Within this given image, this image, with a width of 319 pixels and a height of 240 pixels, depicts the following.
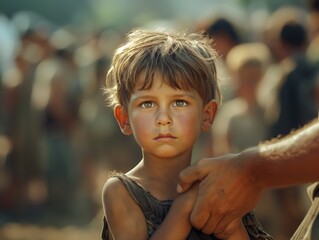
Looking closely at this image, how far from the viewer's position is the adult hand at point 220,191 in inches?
214

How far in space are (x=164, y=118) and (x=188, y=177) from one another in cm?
26

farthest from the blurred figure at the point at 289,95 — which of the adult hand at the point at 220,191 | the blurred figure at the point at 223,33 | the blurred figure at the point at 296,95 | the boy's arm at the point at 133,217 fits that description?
the boy's arm at the point at 133,217

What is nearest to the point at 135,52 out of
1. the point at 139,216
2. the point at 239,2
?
the point at 139,216

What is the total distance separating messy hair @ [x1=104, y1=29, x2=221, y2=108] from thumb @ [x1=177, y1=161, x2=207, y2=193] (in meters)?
0.32

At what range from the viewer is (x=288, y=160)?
5430 mm

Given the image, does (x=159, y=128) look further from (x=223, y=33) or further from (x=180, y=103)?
(x=223, y=33)

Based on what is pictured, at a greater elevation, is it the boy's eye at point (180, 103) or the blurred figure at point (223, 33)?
the blurred figure at point (223, 33)

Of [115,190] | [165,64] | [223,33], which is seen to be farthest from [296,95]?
[115,190]

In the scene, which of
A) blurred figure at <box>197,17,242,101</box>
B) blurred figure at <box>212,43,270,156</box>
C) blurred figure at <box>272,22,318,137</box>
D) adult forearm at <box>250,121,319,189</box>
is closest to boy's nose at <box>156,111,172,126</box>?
adult forearm at <box>250,121,319,189</box>

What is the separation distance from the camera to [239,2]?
101 feet

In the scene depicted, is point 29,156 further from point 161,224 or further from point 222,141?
point 161,224

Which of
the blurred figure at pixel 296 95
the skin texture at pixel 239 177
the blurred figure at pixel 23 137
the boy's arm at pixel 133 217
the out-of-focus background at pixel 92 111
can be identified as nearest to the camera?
the boy's arm at pixel 133 217

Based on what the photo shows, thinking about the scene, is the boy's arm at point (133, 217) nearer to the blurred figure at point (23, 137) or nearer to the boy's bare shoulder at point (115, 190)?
the boy's bare shoulder at point (115, 190)

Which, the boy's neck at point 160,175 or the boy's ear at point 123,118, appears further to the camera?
the boy's ear at point 123,118
